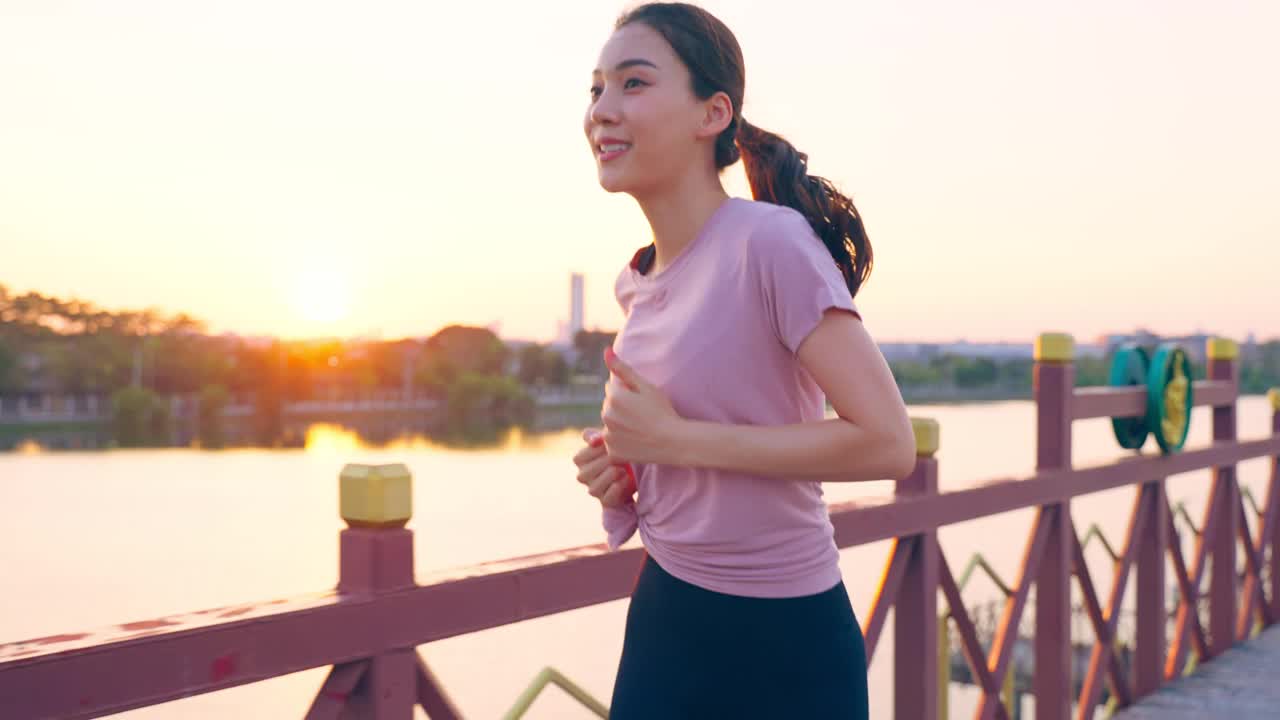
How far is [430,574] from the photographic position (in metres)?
1.58

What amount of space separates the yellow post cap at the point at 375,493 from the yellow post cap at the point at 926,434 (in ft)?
4.43

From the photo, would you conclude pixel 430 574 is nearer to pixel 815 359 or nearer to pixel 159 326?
pixel 815 359

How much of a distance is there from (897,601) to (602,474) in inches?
60.4

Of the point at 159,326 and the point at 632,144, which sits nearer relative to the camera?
the point at 632,144

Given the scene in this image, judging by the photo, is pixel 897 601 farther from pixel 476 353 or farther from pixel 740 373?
pixel 476 353

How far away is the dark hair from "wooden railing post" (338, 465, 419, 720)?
0.58m

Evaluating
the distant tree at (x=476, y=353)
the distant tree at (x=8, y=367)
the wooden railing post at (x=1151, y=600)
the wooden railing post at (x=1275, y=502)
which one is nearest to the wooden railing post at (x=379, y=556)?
the wooden railing post at (x=1151, y=600)

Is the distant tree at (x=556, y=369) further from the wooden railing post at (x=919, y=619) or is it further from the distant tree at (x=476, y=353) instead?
the wooden railing post at (x=919, y=619)

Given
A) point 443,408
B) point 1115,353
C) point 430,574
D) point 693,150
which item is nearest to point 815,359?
point 693,150

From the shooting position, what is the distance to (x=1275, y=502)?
5309mm

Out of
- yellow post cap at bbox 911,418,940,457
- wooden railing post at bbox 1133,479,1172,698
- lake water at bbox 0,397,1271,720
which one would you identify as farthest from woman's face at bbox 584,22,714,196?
lake water at bbox 0,397,1271,720

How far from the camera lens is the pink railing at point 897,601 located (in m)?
1.26

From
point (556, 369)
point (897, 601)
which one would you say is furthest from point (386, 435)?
point (897, 601)

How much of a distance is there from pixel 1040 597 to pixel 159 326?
6720 centimetres
